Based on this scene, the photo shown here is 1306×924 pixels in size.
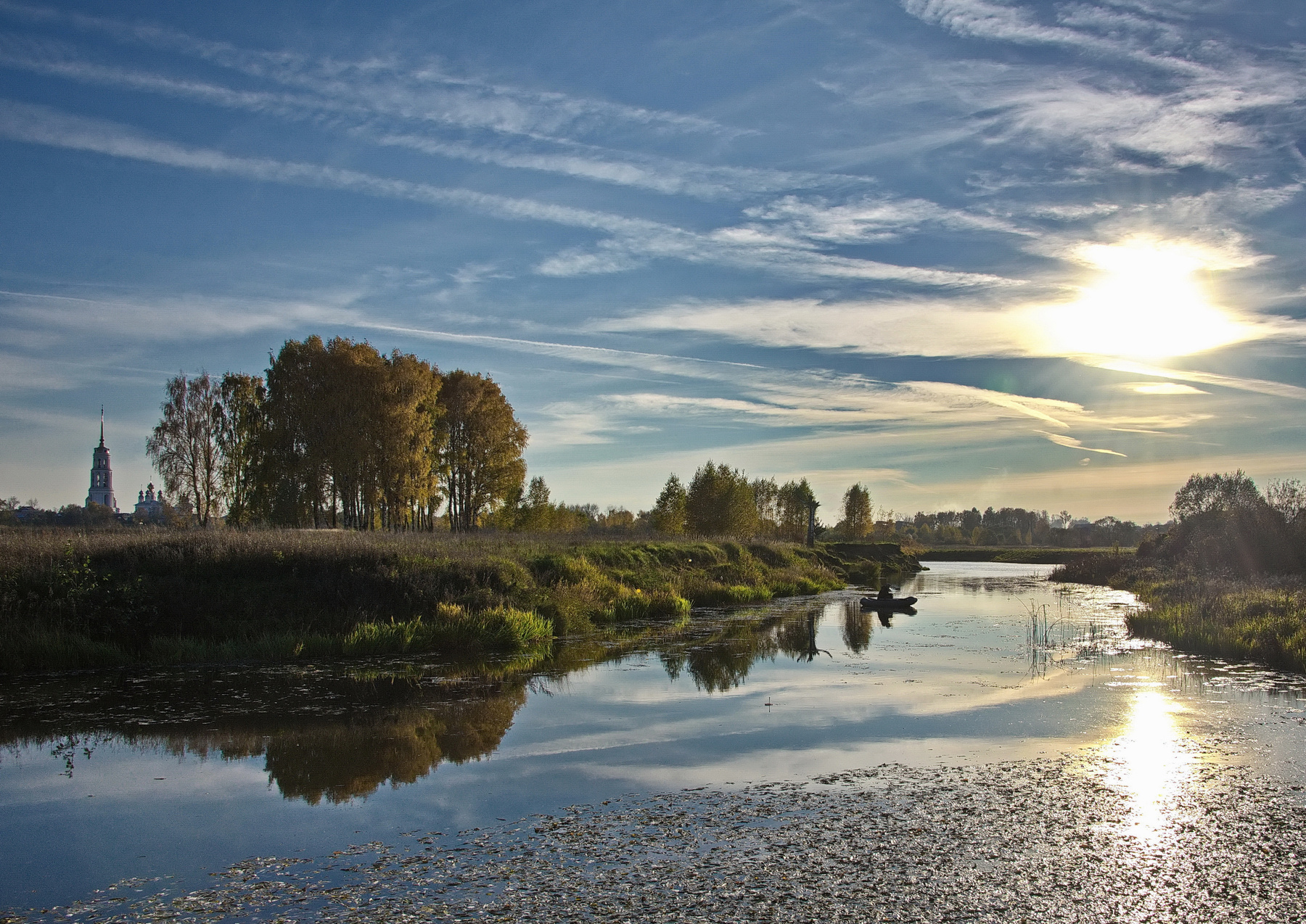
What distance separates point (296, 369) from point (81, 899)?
3837 cm

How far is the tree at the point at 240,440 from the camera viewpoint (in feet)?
143

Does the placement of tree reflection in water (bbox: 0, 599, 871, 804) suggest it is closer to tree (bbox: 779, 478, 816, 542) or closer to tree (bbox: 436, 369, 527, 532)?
tree (bbox: 436, 369, 527, 532)

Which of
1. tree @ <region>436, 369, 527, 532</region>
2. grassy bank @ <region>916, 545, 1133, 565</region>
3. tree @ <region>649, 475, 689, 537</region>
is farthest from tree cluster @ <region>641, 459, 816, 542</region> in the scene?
grassy bank @ <region>916, 545, 1133, 565</region>

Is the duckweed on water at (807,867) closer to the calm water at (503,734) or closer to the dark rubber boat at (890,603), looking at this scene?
the calm water at (503,734)

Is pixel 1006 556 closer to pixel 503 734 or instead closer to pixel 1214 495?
pixel 1214 495

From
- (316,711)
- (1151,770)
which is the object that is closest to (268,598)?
(316,711)

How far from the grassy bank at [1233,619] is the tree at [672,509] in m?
45.2

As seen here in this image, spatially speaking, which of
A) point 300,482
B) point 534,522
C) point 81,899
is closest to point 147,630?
point 81,899

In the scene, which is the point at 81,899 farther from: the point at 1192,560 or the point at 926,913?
the point at 1192,560

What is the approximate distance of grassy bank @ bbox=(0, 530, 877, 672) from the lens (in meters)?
16.1

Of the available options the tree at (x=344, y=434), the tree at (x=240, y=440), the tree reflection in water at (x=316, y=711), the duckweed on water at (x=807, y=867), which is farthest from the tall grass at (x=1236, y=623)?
the tree at (x=240, y=440)

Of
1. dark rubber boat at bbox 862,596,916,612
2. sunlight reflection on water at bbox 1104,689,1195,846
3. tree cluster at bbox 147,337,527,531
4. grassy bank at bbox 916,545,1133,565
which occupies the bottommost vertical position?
grassy bank at bbox 916,545,1133,565

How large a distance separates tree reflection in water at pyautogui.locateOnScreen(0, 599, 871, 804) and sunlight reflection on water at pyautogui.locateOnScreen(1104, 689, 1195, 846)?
21.7ft

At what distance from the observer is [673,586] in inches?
1203
